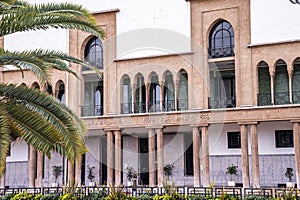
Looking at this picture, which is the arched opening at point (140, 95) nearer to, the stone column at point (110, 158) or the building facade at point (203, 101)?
the building facade at point (203, 101)

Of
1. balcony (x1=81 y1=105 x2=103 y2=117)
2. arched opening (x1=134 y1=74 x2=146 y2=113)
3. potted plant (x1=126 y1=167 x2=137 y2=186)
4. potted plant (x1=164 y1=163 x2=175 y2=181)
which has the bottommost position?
potted plant (x1=126 y1=167 x2=137 y2=186)

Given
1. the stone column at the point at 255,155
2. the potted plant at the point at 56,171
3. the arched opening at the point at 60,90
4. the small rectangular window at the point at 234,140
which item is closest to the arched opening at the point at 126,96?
the arched opening at the point at 60,90

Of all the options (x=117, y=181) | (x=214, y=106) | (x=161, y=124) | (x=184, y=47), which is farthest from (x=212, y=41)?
(x=117, y=181)

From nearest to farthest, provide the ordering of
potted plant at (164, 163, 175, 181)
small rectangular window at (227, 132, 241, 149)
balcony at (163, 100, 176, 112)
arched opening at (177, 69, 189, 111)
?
1. small rectangular window at (227, 132, 241, 149)
2. arched opening at (177, 69, 189, 111)
3. balcony at (163, 100, 176, 112)
4. potted plant at (164, 163, 175, 181)

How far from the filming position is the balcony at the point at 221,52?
80.6ft

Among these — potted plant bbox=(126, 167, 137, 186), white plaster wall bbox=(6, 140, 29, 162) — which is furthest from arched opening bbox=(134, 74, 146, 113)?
white plaster wall bbox=(6, 140, 29, 162)

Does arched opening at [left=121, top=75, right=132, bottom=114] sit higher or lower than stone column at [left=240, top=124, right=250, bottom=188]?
higher

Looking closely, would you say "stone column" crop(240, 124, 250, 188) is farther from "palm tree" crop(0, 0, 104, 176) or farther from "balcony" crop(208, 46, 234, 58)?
"palm tree" crop(0, 0, 104, 176)

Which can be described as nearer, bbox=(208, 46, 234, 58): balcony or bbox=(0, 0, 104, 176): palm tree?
bbox=(0, 0, 104, 176): palm tree

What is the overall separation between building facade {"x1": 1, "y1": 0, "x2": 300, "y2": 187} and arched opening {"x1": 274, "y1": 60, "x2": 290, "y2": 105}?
0.17 feet

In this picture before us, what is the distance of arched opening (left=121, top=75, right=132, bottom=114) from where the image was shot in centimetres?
2655

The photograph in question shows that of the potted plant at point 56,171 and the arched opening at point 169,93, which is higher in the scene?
the arched opening at point 169,93

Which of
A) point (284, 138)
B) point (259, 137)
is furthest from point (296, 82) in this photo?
point (259, 137)

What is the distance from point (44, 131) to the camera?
10.1 metres
